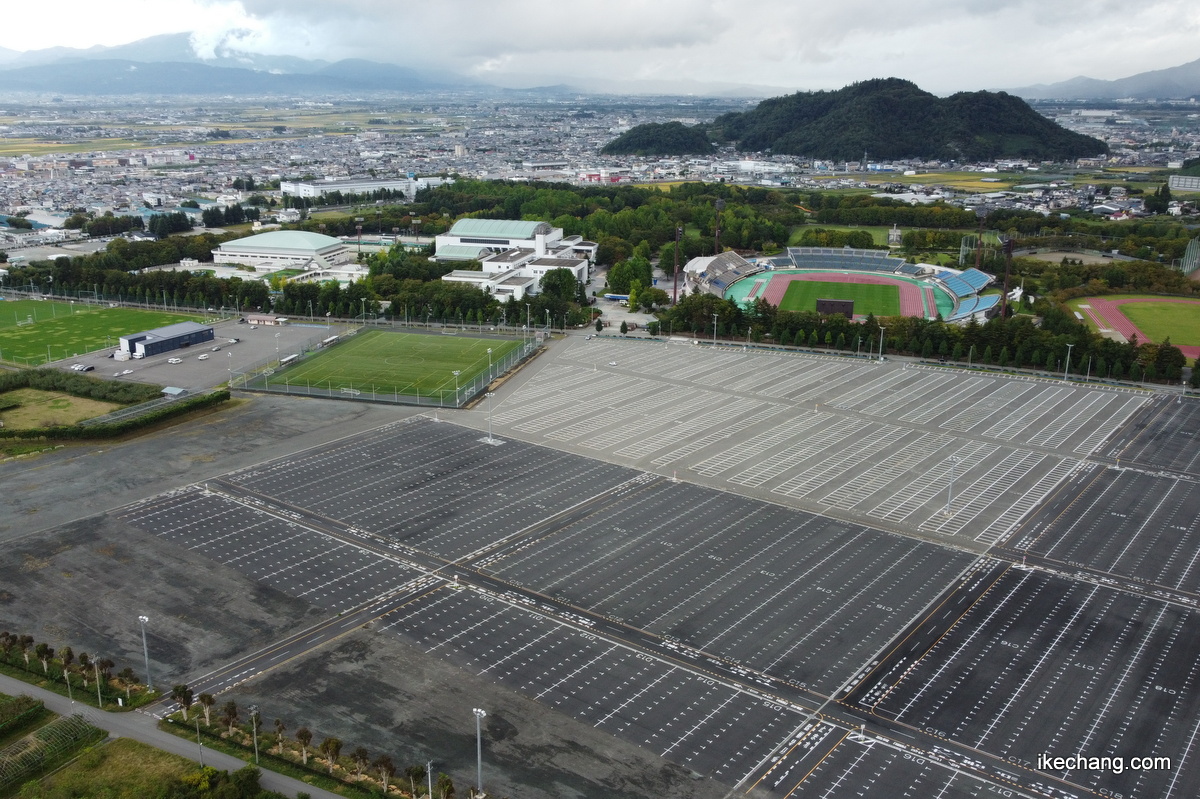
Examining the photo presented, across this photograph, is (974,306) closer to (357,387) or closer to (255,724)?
(357,387)

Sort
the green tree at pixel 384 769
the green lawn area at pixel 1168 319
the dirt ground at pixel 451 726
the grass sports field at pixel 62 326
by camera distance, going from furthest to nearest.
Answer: the green lawn area at pixel 1168 319 → the grass sports field at pixel 62 326 → the dirt ground at pixel 451 726 → the green tree at pixel 384 769

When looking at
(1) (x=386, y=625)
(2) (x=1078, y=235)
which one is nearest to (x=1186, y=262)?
(2) (x=1078, y=235)

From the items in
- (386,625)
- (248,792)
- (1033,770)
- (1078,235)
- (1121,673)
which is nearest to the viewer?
(248,792)

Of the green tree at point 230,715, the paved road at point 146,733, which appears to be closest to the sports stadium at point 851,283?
the green tree at point 230,715

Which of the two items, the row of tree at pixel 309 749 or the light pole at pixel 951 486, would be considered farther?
the light pole at pixel 951 486

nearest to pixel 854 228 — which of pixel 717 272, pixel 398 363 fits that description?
pixel 717 272

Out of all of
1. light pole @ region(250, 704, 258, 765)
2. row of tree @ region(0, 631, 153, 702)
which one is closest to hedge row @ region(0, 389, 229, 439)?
row of tree @ region(0, 631, 153, 702)

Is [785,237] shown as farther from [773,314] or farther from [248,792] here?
[248,792]

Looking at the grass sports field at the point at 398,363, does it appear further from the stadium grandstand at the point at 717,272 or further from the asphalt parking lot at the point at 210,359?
the stadium grandstand at the point at 717,272
